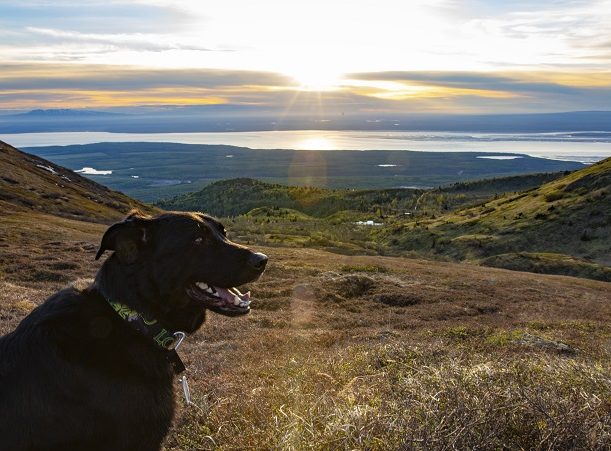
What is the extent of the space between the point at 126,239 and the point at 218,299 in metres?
1.07

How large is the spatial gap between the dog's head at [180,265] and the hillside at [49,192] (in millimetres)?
45790

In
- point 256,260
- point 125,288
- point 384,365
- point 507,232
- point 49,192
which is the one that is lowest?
point 507,232

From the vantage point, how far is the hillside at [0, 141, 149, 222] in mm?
56094

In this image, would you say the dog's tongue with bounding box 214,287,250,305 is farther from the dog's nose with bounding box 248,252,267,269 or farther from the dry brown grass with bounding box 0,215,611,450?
the dry brown grass with bounding box 0,215,611,450

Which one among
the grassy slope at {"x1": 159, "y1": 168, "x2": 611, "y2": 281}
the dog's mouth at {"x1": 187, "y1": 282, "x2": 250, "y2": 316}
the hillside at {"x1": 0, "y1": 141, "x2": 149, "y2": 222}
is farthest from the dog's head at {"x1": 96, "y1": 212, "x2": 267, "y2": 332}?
the grassy slope at {"x1": 159, "y1": 168, "x2": 611, "y2": 281}

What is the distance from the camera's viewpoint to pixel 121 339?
5.02 meters

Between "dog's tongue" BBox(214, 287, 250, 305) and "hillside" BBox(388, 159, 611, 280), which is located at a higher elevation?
"dog's tongue" BBox(214, 287, 250, 305)

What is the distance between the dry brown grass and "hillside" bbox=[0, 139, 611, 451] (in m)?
0.03

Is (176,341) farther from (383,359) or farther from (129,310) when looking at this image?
(383,359)

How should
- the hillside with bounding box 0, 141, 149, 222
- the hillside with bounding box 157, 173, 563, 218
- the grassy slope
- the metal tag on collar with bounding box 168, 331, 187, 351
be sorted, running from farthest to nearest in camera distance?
the hillside with bounding box 157, 173, 563, 218
the hillside with bounding box 0, 141, 149, 222
the grassy slope
the metal tag on collar with bounding box 168, 331, 187, 351

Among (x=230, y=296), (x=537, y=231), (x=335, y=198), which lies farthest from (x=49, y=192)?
(x=335, y=198)

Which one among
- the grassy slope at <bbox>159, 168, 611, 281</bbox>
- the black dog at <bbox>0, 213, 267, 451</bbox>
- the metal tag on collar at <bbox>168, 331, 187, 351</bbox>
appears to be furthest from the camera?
the grassy slope at <bbox>159, 168, 611, 281</bbox>

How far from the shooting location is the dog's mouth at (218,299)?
17.9 ft

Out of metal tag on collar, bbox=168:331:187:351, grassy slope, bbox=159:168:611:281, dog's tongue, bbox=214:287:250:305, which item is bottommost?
grassy slope, bbox=159:168:611:281
